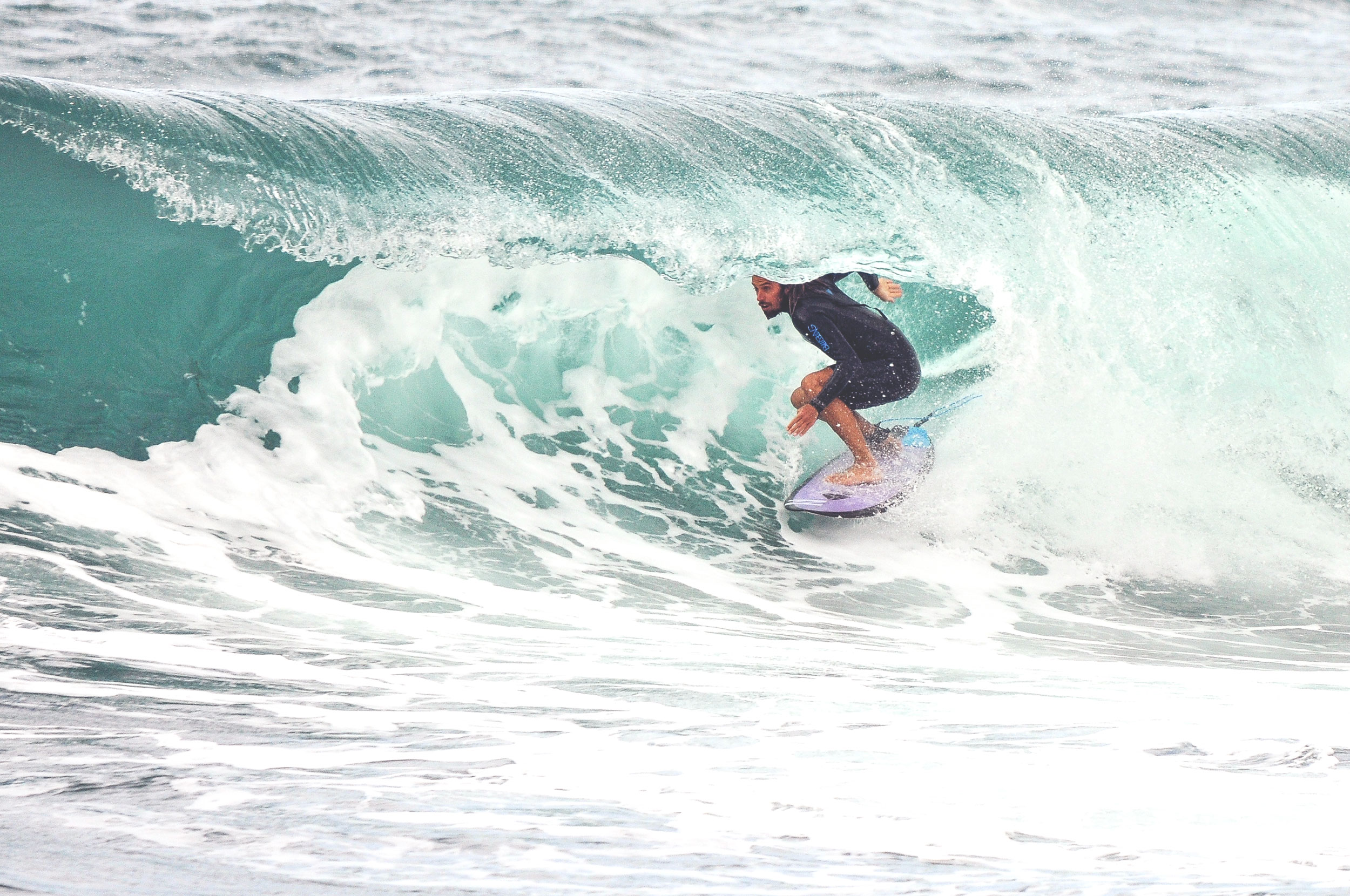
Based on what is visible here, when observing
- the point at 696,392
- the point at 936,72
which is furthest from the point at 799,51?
the point at 696,392

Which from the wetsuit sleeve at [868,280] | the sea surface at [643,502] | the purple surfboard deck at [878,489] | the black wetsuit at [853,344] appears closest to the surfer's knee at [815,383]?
the black wetsuit at [853,344]

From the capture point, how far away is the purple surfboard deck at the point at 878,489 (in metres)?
5.97

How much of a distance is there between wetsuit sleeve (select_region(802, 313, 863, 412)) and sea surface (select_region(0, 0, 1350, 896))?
0.94m

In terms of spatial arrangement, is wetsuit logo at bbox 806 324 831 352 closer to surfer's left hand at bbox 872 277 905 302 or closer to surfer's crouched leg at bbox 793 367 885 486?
surfer's crouched leg at bbox 793 367 885 486

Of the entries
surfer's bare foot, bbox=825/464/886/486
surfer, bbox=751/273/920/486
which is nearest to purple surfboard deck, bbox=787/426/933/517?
surfer's bare foot, bbox=825/464/886/486

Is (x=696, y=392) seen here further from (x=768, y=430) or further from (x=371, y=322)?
(x=371, y=322)

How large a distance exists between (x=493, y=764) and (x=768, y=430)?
13.1 feet

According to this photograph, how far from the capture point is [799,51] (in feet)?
39.9

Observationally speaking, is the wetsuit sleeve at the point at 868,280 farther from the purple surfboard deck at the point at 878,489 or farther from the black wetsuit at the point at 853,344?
the purple surfboard deck at the point at 878,489

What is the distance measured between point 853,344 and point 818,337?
0.69ft

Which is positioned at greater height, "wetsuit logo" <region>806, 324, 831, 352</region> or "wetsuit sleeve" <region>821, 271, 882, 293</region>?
"wetsuit sleeve" <region>821, 271, 882, 293</region>

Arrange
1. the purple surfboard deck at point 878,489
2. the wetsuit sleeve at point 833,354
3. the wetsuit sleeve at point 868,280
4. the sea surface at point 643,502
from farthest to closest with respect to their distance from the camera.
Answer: the purple surfboard deck at point 878,489
the wetsuit sleeve at point 868,280
the wetsuit sleeve at point 833,354
the sea surface at point 643,502

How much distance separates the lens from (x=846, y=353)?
554 cm

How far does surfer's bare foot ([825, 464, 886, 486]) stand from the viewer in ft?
19.6
